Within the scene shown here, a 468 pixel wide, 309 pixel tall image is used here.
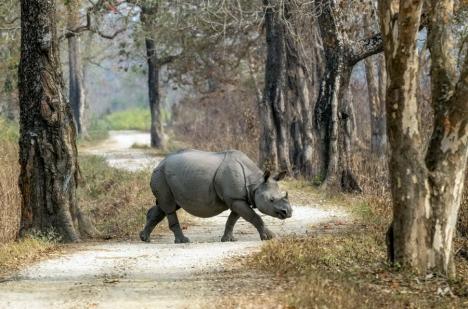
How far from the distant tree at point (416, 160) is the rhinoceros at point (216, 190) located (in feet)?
12.4

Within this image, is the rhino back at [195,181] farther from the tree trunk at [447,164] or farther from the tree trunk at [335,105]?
the tree trunk at [335,105]

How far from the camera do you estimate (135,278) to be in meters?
9.55

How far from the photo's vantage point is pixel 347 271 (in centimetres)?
954

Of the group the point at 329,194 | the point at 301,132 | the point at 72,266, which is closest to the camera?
the point at 72,266

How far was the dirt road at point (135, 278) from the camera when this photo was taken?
829 centimetres

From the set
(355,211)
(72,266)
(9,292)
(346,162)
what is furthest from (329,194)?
(9,292)

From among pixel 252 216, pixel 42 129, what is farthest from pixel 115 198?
pixel 252 216

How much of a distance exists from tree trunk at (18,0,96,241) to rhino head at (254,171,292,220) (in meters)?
2.98

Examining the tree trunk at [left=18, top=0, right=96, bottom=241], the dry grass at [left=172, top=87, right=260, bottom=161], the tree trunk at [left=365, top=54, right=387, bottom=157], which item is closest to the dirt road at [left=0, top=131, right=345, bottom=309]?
the tree trunk at [left=18, top=0, right=96, bottom=241]

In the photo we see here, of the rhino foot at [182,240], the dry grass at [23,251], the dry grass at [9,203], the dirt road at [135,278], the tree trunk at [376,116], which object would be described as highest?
the tree trunk at [376,116]

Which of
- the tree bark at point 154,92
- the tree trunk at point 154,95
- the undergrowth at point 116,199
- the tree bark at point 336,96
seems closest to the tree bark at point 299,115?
the tree bark at point 336,96

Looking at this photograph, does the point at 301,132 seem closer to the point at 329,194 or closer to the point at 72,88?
the point at 329,194

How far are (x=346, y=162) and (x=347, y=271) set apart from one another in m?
10.7

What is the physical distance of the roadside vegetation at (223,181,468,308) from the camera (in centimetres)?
799
